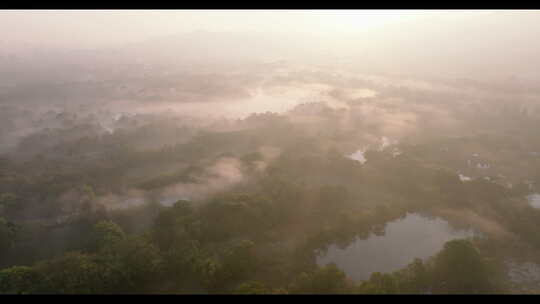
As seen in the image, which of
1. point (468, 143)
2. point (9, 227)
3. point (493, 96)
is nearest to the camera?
point (9, 227)

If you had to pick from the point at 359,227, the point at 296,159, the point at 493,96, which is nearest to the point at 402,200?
the point at 359,227

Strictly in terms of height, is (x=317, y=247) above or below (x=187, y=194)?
above

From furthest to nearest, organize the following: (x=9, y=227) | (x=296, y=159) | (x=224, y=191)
Answer: (x=296, y=159), (x=224, y=191), (x=9, y=227)

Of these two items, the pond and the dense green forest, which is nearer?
the dense green forest

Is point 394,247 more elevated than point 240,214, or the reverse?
point 240,214

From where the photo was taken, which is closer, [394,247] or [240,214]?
[394,247]

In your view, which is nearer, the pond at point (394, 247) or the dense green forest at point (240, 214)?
the dense green forest at point (240, 214)

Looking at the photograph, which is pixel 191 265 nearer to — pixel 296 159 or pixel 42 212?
pixel 42 212

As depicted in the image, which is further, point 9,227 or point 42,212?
point 42,212
